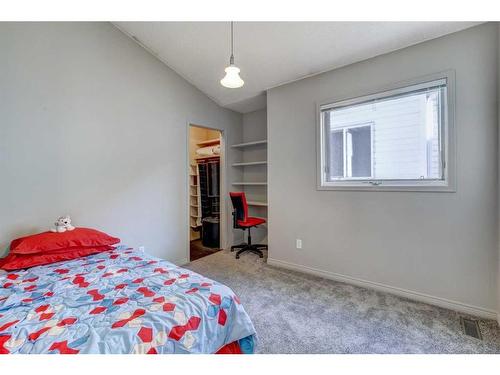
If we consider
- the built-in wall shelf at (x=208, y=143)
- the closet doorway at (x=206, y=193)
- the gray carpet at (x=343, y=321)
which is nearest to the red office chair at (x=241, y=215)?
the closet doorway at (x=206, y=193)

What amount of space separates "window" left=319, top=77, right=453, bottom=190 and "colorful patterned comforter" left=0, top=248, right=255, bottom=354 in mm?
2035

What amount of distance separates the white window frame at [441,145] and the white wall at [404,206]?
0.05 meters

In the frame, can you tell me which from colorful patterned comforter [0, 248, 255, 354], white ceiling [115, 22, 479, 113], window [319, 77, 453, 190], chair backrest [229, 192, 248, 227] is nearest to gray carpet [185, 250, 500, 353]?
colorful patterned comforter [0, 248, 255, 354]

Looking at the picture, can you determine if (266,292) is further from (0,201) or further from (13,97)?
(13,97)

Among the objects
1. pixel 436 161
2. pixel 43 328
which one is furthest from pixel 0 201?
pixel 436 161

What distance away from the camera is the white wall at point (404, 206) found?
190cm

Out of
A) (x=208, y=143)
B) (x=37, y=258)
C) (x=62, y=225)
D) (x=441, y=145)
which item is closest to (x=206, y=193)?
(x=208, y=143)

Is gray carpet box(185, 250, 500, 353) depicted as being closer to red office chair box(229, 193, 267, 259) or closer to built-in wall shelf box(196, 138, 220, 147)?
red office chair box(229, 193, 267, 259)

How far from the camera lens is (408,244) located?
2.25 meters

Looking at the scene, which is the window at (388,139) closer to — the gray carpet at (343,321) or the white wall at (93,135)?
the gray carpet at (343,321)

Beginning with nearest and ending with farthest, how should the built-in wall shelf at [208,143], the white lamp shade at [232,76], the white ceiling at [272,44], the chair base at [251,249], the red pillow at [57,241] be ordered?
the red pillow at [57,241] → the white lamp shade at [232,76] → the white ceiling at [272,44] → the chair base at [251,249] → the built-in wall shelf at [208,143]

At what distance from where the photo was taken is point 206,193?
4.47 meters

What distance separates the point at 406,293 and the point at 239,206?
228 cm

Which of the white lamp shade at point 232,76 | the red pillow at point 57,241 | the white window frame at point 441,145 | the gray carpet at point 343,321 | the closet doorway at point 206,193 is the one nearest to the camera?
the gray carpet at point 343,321
